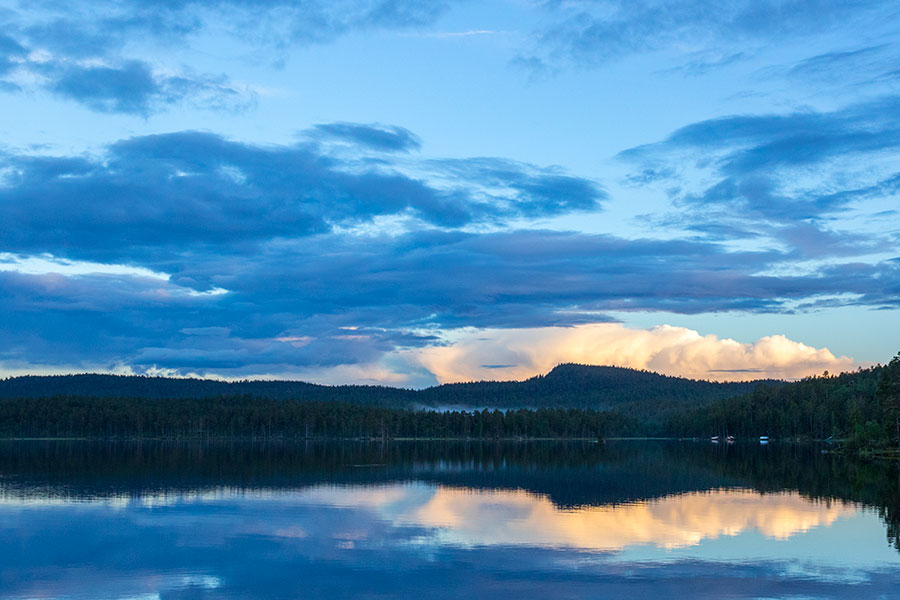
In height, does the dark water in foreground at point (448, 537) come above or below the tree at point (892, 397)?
below

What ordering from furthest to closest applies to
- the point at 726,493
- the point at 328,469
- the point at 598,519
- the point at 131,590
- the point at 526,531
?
the point at 328,469
the point at 726,493
the point at 598,519
the point at 526,531
the point at 131,590

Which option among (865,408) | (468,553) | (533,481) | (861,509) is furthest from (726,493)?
(865,408)

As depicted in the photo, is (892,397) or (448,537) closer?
(448,537)

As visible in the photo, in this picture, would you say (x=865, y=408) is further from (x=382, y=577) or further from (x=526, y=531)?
(x=382, y=577)

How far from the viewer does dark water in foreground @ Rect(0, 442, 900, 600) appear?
114 ft

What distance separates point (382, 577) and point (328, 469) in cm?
7607

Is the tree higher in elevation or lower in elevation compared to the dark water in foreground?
higher

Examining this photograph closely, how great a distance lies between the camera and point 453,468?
116m

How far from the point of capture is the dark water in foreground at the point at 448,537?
3478 centimetres

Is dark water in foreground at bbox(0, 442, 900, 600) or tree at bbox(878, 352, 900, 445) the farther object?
tree at bbox(878, 352, 900, 445)

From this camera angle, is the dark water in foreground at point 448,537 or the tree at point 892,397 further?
the tree at point 892,397

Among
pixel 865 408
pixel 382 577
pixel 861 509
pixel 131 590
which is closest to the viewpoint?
pixel 131 590

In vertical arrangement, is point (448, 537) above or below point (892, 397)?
below

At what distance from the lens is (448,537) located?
48.1 m
